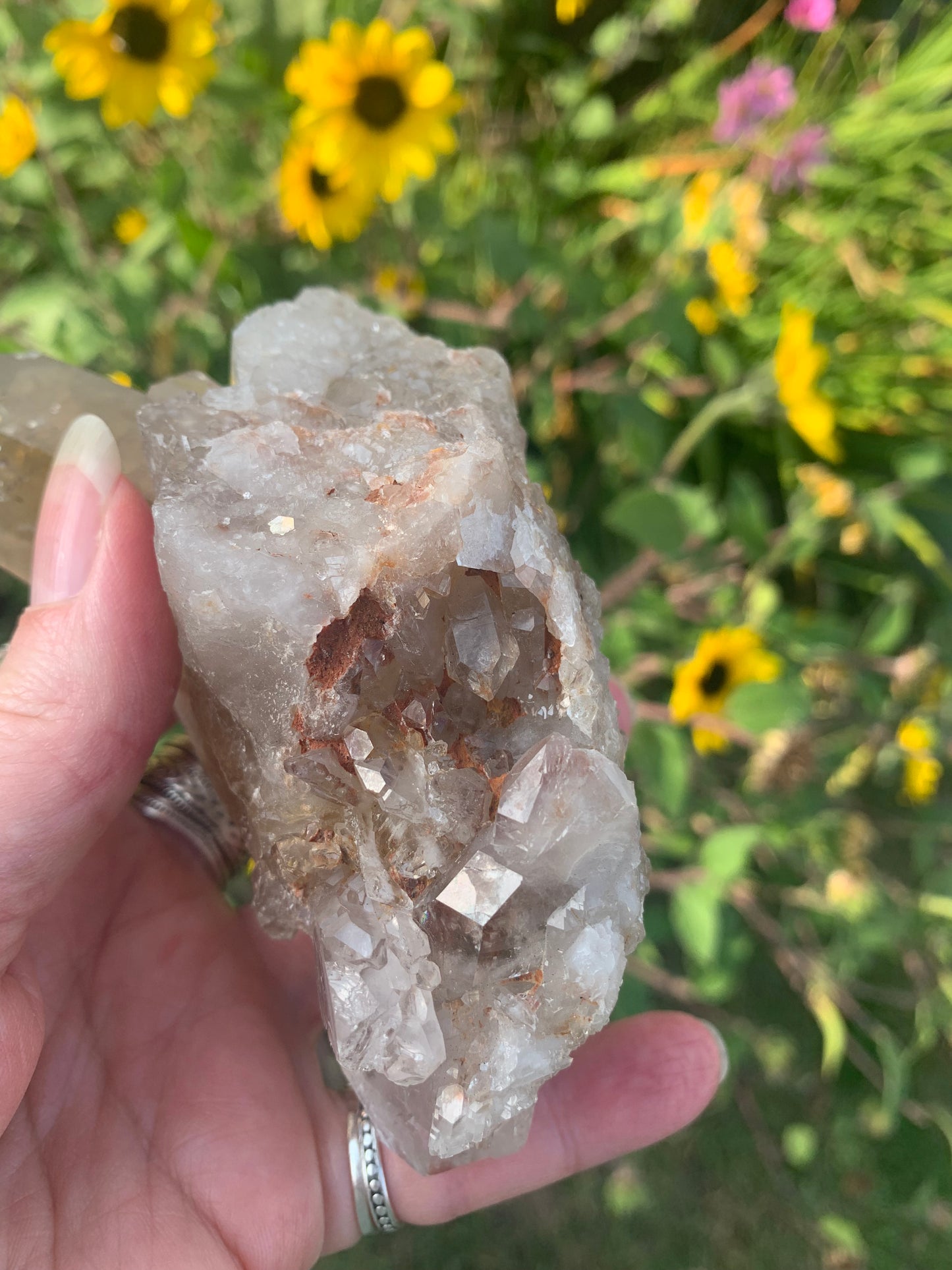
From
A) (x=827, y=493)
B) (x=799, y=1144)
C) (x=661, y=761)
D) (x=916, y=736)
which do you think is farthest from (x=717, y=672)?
(x=799, y=1144)

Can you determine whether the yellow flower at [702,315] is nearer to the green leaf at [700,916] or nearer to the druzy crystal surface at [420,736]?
the green leaf at [700,916]

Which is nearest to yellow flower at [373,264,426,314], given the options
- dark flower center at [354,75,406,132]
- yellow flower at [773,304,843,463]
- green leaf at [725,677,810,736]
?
dark flower center at [354,75,406,132]

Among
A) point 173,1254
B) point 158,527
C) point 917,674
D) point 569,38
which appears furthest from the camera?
point 569,38

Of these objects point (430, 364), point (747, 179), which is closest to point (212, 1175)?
point (430, 364)

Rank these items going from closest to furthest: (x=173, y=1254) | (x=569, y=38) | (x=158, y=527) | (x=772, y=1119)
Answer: (x=158, y=527), (x=173, y=1254), (x=772, y=1119), (x=569, y=38)

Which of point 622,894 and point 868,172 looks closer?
point 622,894

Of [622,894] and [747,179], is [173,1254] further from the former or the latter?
[747,179]

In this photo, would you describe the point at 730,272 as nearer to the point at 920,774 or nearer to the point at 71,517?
the point at 920,774
